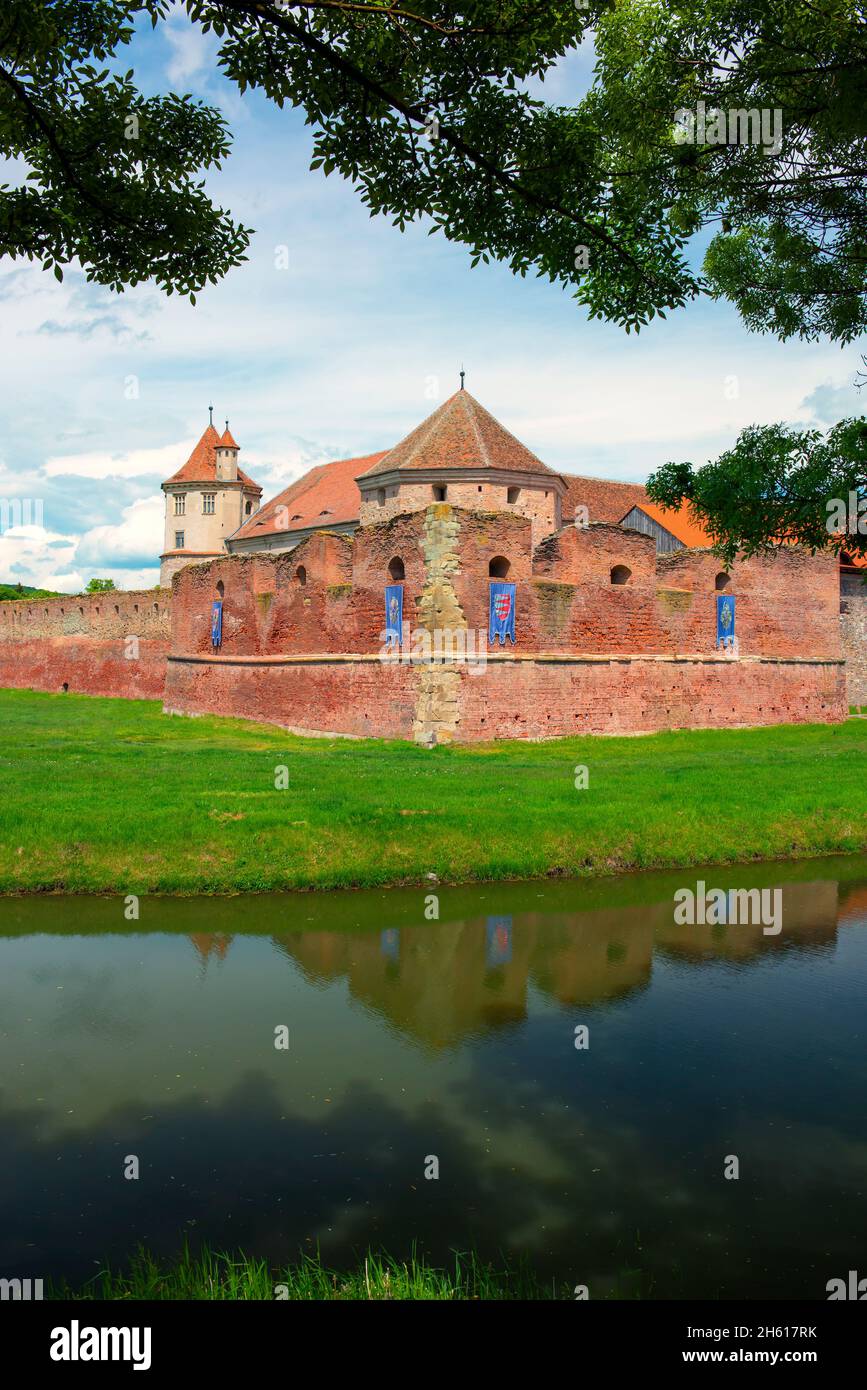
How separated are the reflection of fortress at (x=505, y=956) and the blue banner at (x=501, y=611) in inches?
421

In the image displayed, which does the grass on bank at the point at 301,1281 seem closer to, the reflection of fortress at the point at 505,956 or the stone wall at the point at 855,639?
the reflection of fortress at the point at 505,956

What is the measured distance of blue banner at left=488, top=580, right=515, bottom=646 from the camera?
21016 mm

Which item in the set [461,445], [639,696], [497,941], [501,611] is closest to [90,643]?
[461,445]

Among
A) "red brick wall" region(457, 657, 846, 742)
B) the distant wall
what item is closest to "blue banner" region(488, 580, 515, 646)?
"red brick wall" region(457, 657, 846, 742)

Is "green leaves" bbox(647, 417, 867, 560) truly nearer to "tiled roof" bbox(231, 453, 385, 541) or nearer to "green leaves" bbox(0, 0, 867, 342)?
"green leaves" bbox(0, 0, 867, 342)

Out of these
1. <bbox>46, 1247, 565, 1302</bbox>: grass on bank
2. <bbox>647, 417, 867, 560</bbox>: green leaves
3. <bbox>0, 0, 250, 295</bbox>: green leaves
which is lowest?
<bbox>46, 1247, 565, 1302</bbox>: grass on bank

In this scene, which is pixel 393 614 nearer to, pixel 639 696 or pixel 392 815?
pixel 639 696

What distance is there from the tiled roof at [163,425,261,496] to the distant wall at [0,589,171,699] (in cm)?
1507

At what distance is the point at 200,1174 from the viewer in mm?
5254

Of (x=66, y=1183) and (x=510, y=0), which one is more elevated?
(x=510, y=0)

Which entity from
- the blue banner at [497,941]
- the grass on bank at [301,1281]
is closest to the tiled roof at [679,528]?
the blue banner at [497,941]
